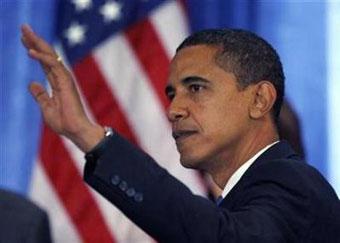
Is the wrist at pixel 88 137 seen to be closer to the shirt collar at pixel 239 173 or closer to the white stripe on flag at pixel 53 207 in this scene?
the shirt collar at pixel 239 173

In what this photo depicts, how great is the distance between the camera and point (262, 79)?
169 cm

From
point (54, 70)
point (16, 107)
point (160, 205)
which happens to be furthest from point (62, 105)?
point (16, 107)

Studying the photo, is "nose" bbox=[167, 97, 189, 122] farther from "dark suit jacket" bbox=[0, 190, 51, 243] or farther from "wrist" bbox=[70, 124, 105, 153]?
"dark suit jacket" bbox=[0, 190, 51, 243]

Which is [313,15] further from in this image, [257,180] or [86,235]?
[257,180]

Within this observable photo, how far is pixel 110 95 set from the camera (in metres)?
3.01

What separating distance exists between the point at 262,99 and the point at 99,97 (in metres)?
1.40

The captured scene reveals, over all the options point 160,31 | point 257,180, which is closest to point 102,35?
point 160,31

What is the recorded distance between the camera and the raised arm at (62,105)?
4.25 feet

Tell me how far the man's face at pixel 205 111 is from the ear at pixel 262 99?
0.02m

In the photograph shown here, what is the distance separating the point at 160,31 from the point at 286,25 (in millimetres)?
370

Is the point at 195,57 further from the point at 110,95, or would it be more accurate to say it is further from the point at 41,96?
the point at 110,95

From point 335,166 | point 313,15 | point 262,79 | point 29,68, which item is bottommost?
point 335,166

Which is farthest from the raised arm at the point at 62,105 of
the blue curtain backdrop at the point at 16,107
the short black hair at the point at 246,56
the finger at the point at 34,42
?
the blue curtain backdrop at the point at 16,107

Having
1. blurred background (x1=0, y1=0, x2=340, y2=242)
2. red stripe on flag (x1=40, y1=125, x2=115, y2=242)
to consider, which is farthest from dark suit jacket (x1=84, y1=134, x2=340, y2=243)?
red stripe on flag (x1=40, y1=125, x2=115, y2=242)
